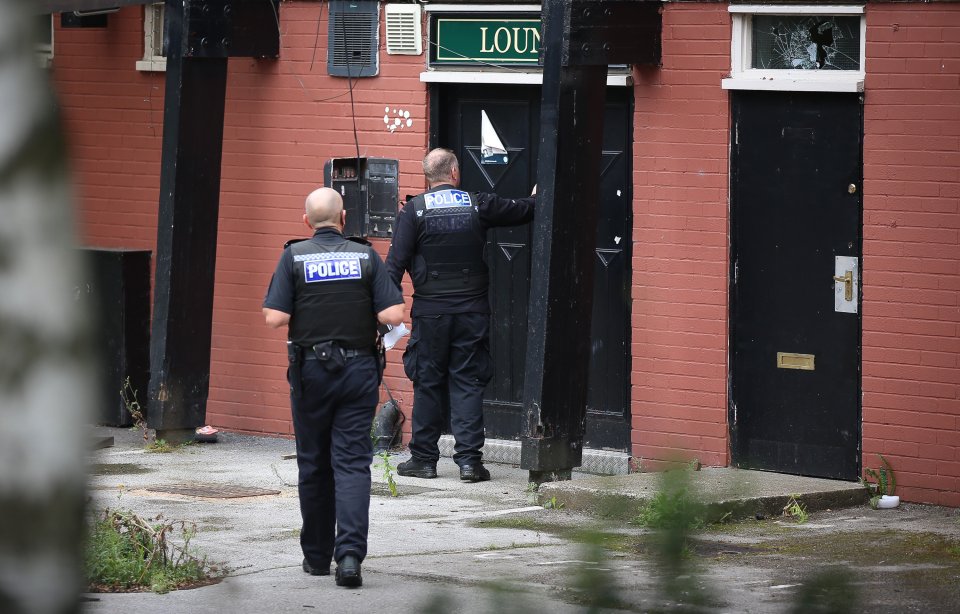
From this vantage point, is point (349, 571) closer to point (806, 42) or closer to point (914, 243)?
point (914, 243)

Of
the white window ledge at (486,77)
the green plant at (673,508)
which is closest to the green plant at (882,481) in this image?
the white window ledge at (486,77)

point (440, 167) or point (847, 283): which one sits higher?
point (440, 167)

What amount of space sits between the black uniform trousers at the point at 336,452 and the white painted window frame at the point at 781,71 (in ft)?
12.4

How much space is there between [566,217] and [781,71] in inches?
66.5

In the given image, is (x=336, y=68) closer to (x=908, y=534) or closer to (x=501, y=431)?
(x=501, y=431)

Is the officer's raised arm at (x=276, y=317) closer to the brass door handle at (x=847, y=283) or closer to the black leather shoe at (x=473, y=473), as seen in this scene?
the black leather shoe at (x=473, y=473)

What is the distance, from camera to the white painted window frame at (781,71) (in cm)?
923

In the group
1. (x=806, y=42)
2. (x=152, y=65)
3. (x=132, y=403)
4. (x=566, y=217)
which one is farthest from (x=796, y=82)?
(x=132, y=403)

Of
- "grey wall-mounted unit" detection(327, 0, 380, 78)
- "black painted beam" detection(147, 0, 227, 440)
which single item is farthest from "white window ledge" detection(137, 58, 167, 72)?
"grey wall-mounted unit" detection(327, 0, 380, 78)

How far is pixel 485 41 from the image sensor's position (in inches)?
425

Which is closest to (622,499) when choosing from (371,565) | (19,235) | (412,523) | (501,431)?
(19,235)

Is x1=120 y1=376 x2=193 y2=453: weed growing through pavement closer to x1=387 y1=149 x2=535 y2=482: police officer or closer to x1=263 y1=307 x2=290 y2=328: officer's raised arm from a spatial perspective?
x1=387 y1=149 x2=535 y2=482: police officer

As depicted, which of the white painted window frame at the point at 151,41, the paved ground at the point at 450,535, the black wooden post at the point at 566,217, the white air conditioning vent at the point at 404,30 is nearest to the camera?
the paved ground at the point at 450,535

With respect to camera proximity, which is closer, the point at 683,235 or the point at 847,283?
the point at 847,283
